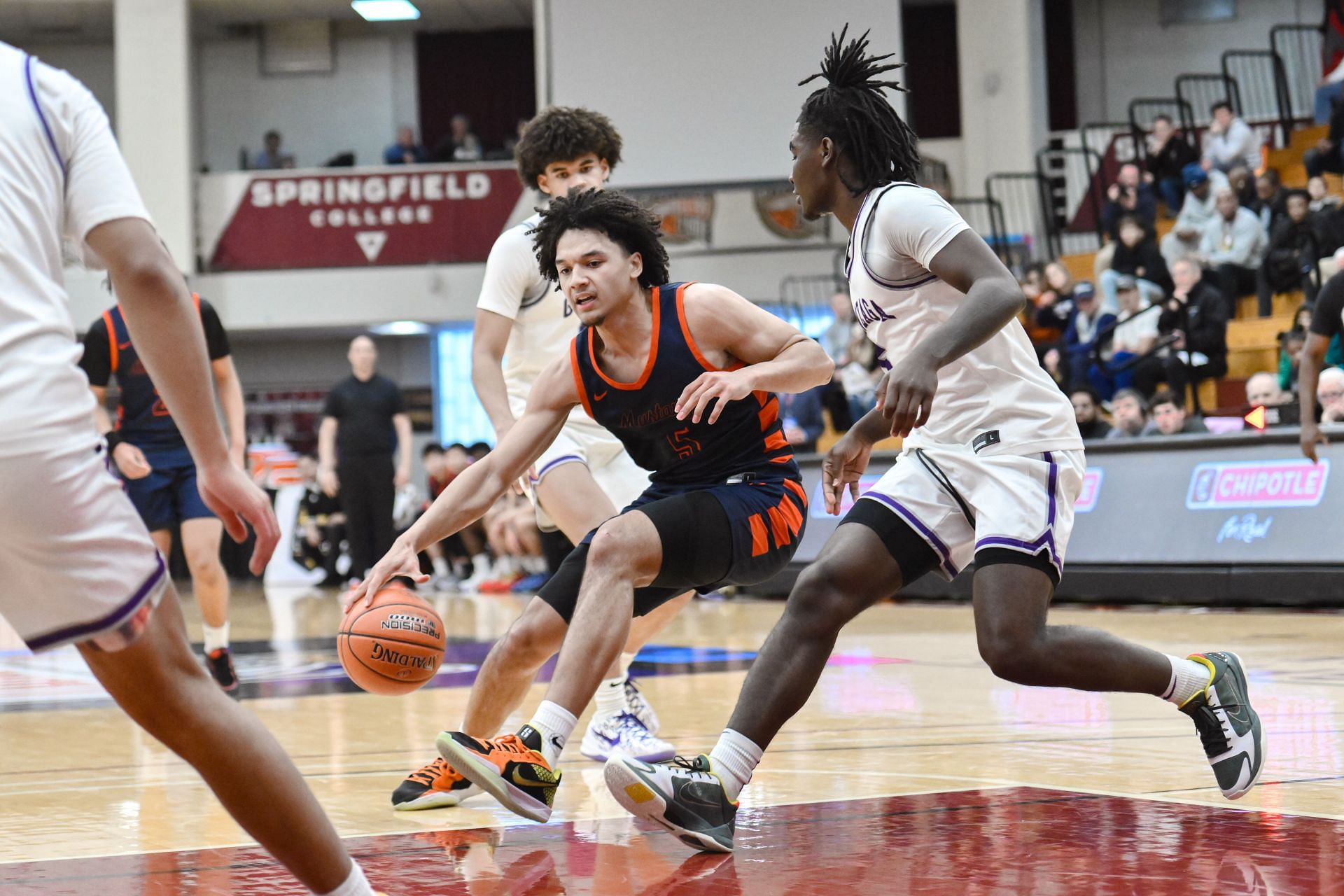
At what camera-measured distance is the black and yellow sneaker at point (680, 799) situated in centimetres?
321

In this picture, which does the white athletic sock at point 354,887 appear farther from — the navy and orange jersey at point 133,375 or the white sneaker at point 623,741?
the navy and orange jersey at point 133,375

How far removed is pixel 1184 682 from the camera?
12.0ft

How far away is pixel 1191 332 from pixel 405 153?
42.7 ft

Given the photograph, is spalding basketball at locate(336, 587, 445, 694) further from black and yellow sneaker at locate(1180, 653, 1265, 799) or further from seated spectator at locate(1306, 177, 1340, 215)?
seated spectator at locate(1306, 177, 1340, 215)

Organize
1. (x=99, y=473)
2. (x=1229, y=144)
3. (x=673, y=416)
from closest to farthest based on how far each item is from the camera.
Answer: (x=99, y=473), (x=673, y=416), (x=1229, y=144)

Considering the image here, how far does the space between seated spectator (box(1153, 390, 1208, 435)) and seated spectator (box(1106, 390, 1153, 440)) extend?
6.1 inches

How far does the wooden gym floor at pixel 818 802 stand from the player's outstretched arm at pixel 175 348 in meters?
1.03

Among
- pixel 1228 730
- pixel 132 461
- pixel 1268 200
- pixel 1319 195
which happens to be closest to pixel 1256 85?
pixel 1268 200

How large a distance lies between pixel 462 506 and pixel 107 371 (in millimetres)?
3480

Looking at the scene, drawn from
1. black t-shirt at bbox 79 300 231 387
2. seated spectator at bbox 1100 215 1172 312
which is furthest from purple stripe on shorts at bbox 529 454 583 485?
seated spectator at bbox 1100 215 1172 312

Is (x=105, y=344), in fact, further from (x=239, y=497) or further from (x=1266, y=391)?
(x=1266, y=391)

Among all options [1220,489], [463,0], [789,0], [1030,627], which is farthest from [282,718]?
[463,0]

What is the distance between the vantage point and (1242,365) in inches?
503

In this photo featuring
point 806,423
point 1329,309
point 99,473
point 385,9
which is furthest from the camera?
point 385,9
